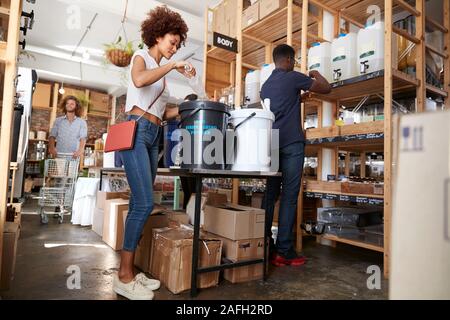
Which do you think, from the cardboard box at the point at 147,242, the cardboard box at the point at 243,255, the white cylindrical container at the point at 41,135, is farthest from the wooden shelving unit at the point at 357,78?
the white cylindrical container at the point at 41,135

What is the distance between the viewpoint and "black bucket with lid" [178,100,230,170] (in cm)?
165

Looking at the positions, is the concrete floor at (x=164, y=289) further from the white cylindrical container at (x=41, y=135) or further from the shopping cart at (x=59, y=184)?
the white cylindrical container at (x=41, y=135)

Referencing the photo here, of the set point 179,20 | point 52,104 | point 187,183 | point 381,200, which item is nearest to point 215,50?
point 187,183

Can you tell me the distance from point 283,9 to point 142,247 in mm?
2539

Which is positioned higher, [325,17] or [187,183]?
[325,17]

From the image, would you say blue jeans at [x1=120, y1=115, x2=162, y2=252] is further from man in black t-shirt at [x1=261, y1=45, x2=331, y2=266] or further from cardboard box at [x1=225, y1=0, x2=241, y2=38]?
cardboard box at [x1=225, y1=0, x2=241, y2=38]

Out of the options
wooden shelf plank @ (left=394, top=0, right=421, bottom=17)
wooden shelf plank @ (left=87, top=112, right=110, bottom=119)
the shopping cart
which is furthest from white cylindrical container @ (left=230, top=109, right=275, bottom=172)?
wooden shelf plank @ (left=87, top=112, right=110, bottom=119)

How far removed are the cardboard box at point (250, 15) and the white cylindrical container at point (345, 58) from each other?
111 centimetres

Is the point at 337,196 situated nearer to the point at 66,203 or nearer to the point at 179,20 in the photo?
the point at 179,20

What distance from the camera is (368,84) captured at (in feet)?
7.96

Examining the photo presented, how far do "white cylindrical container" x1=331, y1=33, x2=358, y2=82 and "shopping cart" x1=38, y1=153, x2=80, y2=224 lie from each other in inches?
130

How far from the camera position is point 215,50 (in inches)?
155

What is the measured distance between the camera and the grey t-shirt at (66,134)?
4.22 metres
